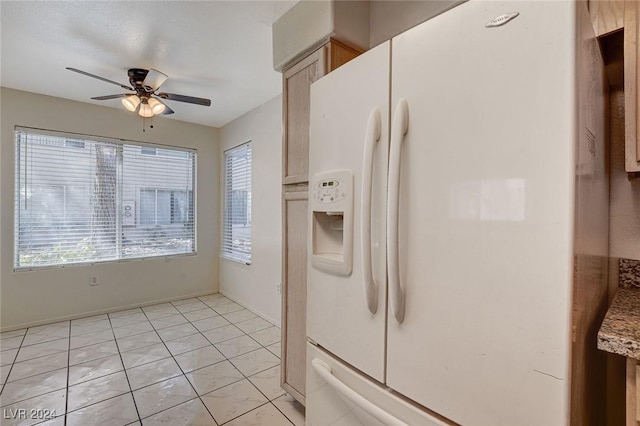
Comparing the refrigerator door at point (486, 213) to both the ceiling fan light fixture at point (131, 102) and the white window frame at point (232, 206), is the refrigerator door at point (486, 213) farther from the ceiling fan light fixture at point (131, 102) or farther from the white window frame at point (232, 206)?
the white window frame at point (232, 206)

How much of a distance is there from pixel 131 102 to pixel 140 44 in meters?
0.57

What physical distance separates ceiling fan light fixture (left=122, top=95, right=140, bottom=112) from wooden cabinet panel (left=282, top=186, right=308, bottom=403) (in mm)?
1822

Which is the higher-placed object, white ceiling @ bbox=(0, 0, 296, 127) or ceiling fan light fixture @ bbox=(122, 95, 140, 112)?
white ceiling @ bbox=(0, 0, 296, 127)

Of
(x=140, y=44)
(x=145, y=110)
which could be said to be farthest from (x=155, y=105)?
(x=140, y=44)

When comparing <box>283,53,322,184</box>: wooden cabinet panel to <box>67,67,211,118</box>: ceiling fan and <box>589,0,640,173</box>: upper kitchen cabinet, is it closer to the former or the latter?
<box>67,67,211,118</box>: ceiling fan

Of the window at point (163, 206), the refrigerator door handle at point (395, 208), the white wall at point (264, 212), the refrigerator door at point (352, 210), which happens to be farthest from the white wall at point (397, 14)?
the window at point (163, 206)

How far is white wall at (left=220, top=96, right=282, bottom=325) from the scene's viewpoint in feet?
10.7

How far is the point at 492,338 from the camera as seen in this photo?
2.15 ft

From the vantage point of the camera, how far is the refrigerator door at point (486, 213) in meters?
0.57

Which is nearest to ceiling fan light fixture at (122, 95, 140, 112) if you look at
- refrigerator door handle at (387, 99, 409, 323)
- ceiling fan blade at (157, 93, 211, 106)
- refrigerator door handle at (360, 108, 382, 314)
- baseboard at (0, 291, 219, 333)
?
ceiling fan blade at (157, 93, 211, 106)

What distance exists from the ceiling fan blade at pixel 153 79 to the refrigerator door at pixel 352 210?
5.85ft

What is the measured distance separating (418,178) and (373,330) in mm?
479

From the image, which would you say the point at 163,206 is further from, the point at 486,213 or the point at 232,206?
the point at 486,213

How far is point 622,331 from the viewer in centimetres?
68
